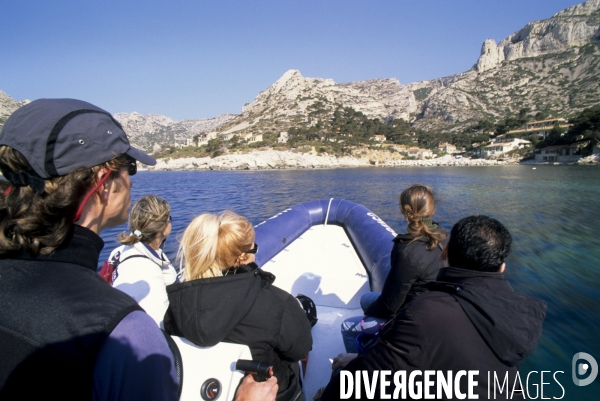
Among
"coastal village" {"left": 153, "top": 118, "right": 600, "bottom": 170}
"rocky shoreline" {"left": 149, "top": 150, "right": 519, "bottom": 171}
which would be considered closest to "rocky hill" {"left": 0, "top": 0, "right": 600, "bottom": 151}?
"coastal village" {"left": 153, "top": 118, "right": 600, "bottom": 170}

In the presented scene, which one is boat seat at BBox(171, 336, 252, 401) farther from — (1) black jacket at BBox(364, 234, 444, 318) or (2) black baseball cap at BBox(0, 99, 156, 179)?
(1) black jacket at BBox(364, 234, 444, 318)

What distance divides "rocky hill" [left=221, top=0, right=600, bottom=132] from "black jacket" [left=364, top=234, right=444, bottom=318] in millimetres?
A: 89592

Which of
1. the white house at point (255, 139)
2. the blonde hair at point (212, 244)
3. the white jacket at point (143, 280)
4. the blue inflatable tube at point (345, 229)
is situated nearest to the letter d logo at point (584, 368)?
the blue inflatable tube at point (345, 229)

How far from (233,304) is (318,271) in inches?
139

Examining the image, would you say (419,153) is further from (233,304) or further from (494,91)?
(233,304)

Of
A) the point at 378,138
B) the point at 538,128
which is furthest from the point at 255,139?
the point at 538,128

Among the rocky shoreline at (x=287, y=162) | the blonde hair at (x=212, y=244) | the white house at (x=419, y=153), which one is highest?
the white house at (x=419, y=153)

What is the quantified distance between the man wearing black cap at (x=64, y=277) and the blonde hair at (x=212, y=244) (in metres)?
0.66

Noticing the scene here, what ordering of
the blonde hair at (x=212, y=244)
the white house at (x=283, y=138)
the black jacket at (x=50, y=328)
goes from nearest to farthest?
the black jacket at (x=50, y=328) → the blonde hair at (x=212, y=244) → the white house at (x=283, y=138)

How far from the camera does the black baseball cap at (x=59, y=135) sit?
0.80 m

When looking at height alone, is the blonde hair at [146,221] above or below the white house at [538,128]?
below

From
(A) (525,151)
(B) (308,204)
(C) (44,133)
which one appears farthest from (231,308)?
(A) (525,151)

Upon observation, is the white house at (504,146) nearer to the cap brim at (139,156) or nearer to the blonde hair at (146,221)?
the blonde hair at (146,221)

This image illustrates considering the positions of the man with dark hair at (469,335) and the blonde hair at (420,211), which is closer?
the man with dark hair at (469,335)
